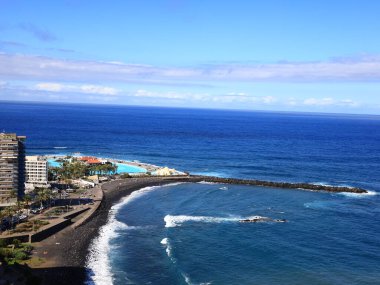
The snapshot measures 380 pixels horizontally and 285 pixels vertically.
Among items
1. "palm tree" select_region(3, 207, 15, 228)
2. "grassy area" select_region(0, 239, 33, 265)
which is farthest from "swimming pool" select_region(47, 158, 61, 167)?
"grassy area" select_region(0, 239, 33, 265)

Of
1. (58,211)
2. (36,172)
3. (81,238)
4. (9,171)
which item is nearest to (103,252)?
(81,238)

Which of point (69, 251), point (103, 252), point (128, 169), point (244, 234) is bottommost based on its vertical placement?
point (69, 251)

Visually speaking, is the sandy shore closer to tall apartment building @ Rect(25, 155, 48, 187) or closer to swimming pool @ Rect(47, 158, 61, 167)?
tall apartment building @ Rect(25, 155, 48, 187)

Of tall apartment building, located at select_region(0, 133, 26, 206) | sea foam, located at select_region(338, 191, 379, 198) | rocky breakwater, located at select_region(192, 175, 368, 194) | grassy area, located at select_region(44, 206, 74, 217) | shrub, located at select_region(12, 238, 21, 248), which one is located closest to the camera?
shrub, located at select_region(12, 238, 21, 248)

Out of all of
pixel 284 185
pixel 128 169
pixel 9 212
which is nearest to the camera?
pixel 9 212

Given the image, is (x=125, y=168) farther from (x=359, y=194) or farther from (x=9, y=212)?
(x=359, y=194)

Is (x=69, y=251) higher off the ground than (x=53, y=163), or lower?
lower
